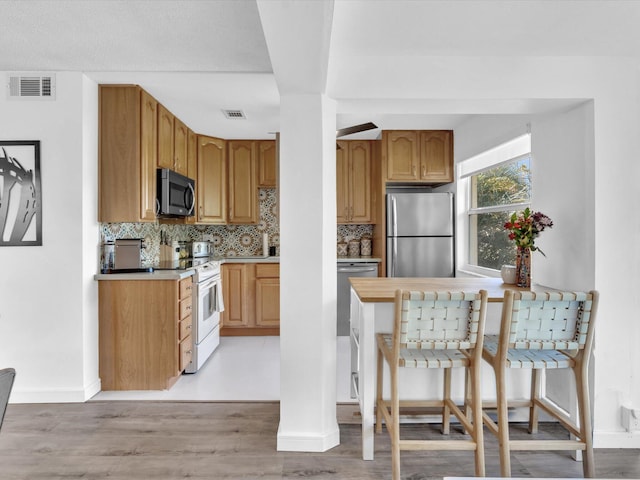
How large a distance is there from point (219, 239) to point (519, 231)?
3621 mm

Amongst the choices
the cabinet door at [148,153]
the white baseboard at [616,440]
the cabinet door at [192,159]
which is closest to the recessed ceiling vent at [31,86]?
the cabinet door at [148,153]

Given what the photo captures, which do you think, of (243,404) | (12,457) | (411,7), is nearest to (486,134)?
(411,7)

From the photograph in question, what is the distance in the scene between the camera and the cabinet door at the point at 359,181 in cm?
464

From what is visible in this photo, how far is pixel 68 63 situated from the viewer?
8.46 feet

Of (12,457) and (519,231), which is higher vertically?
(519,231)

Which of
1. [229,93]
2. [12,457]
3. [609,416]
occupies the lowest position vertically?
[12,457]

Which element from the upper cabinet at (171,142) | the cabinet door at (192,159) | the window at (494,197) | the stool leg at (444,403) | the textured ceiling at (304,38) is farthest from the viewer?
the cabinet door at (192,159)

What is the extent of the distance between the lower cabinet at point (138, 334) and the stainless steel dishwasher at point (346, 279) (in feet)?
6.31

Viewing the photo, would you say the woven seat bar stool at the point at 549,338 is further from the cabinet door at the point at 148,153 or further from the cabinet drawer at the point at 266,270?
the cabinet drawer at the point at 266,270

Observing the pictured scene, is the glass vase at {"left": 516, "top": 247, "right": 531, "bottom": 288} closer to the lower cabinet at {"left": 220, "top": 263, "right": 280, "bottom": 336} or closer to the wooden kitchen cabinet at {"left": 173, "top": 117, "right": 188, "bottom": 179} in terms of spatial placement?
the lower cabinet at {"left": 220, "top": 263, "right": 280, "bottom": 336}

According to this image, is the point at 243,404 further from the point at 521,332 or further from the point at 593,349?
the point at 593,349

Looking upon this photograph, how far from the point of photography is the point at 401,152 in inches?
168

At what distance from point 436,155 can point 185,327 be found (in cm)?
309

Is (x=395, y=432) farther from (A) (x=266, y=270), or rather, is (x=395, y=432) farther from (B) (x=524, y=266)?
(A) (x=266, y=270)
